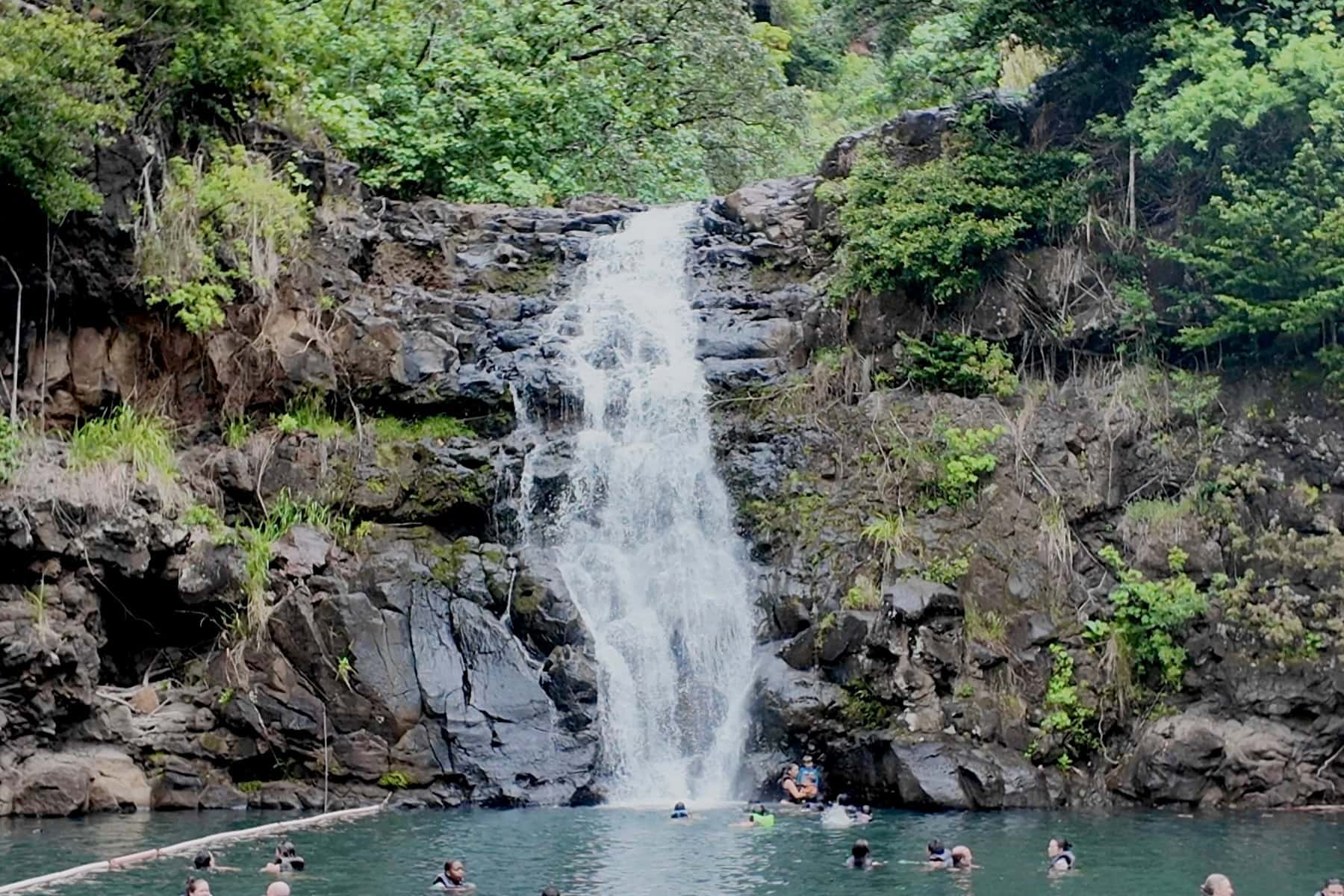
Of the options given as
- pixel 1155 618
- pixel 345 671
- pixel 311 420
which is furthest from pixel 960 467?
pixel 311 420

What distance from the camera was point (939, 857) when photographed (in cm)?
1505

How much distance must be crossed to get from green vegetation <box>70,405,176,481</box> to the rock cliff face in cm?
32

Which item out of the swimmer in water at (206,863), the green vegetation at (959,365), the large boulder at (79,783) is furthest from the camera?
the green vegetation at (959,365)

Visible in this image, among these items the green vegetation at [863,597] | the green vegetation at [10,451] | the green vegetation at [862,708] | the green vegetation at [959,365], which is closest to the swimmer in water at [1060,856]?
the green vegetation at [862,708]

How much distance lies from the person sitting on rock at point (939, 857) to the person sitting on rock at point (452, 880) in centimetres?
445

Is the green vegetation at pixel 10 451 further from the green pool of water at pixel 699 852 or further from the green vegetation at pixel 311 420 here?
the green pool of water at pixel 699 852

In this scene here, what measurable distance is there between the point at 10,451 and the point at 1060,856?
1370 cm

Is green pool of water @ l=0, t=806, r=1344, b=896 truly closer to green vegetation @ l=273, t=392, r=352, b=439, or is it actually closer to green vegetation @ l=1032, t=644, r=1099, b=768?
green vegetation @ l=1032, t=644, r=1099, b=768

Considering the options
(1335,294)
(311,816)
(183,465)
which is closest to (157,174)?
(183,465)

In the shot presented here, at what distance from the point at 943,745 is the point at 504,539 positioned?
6918 mm

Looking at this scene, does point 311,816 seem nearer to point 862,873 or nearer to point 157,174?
point 862,873

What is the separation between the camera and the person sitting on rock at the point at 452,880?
44.5 ft

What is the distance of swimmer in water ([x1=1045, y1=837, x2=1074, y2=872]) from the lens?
14.7 meters

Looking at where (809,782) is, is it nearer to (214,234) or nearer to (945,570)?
(945,570)
